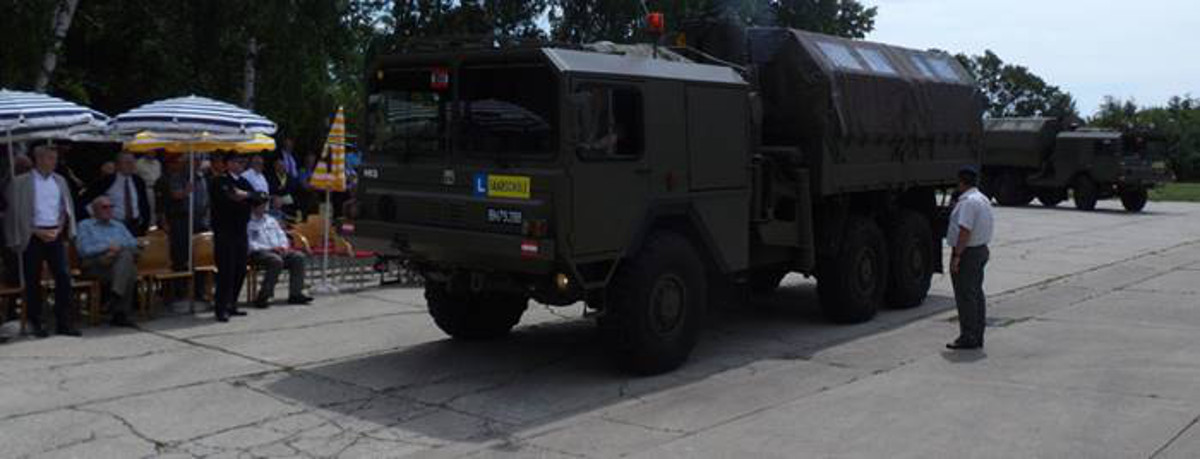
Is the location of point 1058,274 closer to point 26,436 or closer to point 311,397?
point 311,397

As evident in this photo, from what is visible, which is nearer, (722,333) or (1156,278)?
(722,333)

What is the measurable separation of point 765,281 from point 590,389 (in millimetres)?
4897

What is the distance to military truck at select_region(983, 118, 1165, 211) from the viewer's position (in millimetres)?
30828

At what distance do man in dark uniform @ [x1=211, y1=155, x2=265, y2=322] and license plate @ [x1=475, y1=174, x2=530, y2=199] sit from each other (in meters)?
3.70

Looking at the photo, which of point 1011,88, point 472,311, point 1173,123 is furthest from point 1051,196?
point 1011,88

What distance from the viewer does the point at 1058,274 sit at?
1592 centimetres

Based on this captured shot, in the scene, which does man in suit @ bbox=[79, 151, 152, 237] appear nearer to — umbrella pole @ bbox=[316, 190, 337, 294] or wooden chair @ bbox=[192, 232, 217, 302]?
wooden chair @ bbox=[192, 232, 217, 302]

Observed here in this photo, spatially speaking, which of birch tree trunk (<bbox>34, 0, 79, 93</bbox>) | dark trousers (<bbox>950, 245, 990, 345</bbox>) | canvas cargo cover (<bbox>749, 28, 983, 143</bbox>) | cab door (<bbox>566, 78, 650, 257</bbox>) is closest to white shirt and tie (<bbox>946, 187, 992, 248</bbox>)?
dark trousers (<bbox>950, 245, 990, 345</bbox>)

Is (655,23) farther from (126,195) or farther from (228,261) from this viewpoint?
(126,195)

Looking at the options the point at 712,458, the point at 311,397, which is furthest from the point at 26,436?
the point at 712,458

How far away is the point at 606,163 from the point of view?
25.9 feet

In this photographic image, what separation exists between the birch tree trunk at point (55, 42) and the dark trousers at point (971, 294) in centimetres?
1154

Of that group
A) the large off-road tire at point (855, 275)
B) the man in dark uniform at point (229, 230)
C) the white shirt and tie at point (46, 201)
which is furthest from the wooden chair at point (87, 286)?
the large off-road tire at point (855, 275)

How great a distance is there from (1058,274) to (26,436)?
1366 centimetres
